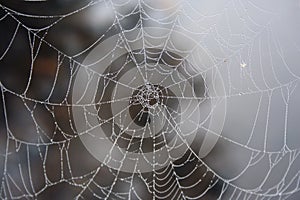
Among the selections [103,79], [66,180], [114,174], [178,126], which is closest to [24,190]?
[66,180]

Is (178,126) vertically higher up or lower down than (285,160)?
higher up

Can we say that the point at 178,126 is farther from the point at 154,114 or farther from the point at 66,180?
the point at 66,180

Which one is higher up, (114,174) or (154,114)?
(154,114)

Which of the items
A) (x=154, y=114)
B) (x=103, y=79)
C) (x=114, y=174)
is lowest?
(x=114, y=174)

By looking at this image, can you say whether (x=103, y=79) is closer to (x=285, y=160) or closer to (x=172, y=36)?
(x=172, y=36)

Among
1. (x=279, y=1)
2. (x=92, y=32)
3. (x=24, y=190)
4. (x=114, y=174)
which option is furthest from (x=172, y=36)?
(x=24, y=190)

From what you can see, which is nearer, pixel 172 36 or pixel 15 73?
pixel 15 73
